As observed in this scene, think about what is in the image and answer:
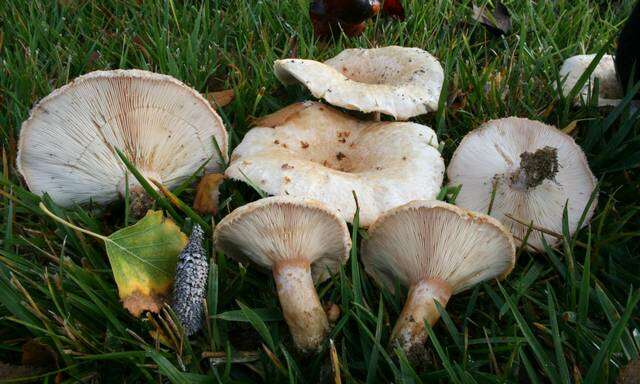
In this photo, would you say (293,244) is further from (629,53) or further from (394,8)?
(394,8)

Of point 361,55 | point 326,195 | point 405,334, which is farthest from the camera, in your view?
point 361,55

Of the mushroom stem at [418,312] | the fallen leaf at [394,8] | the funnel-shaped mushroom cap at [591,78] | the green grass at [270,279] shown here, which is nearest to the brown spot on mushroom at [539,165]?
the green grass at [270,279]

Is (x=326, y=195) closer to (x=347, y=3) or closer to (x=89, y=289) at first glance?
(x=89, y=289)

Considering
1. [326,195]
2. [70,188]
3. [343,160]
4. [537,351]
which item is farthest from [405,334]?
[70,188]

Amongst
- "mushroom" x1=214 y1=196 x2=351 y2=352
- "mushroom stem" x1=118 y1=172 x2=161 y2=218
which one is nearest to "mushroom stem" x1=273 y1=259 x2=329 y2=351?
"mushroom" x1=214 y1=196 x2=351 y2=352

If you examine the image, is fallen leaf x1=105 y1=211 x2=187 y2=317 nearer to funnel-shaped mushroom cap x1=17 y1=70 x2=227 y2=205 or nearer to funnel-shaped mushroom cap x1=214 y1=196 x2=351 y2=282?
funnel-shaped mushroom cap x1=214 y1=196 x2=351 y2=282
